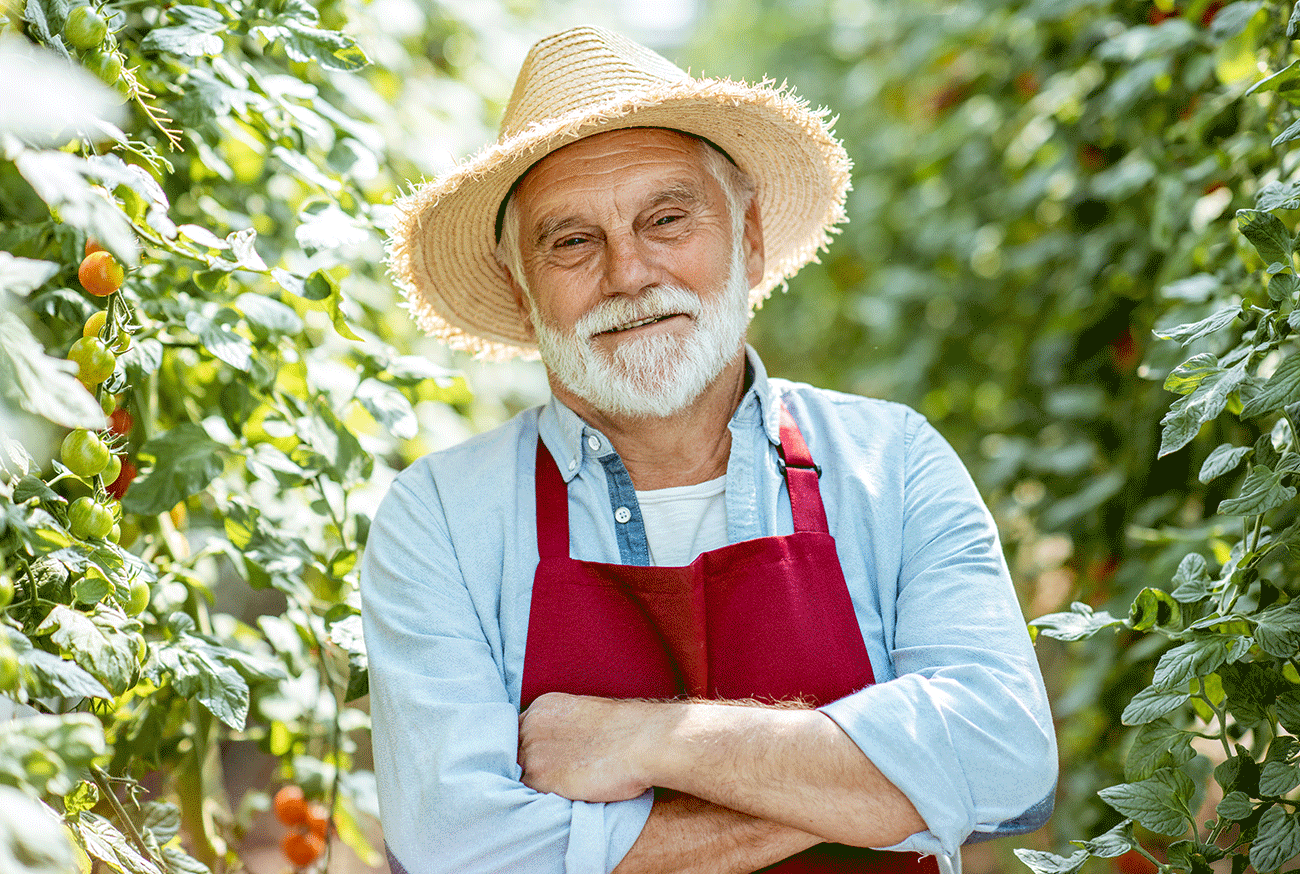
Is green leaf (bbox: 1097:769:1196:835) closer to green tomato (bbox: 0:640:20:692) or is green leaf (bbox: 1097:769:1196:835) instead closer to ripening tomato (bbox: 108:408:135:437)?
green tomato (bbox: 0:640:20:692)

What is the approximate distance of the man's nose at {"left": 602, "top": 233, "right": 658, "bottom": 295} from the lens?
174 centimetres

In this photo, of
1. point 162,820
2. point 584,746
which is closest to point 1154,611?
point 584,746

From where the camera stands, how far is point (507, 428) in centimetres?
183

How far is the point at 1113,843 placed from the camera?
1343mm

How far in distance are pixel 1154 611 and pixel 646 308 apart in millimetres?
875

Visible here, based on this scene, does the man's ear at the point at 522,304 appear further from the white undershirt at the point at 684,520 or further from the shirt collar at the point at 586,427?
the white undershirt at the point at 684,520

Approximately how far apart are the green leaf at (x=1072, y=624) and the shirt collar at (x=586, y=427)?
1.63 ft

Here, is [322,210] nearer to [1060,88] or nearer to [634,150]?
[634,150]

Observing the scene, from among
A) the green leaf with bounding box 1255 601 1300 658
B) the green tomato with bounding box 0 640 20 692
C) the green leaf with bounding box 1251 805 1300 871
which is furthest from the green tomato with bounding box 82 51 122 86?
the green leaf with bounding box 1251 805 1300 871

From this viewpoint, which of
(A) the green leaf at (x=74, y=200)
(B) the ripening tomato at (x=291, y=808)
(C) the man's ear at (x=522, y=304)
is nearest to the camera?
(A) the green leaf at (x=74, y=200)

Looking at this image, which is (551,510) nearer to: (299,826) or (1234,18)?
(299,826)

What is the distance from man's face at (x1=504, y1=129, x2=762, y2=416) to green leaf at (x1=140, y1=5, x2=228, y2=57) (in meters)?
0.55

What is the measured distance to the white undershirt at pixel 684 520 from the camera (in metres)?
1.71

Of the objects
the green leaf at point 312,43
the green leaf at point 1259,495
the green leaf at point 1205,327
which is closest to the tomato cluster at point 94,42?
the green leaf at point 312,43
